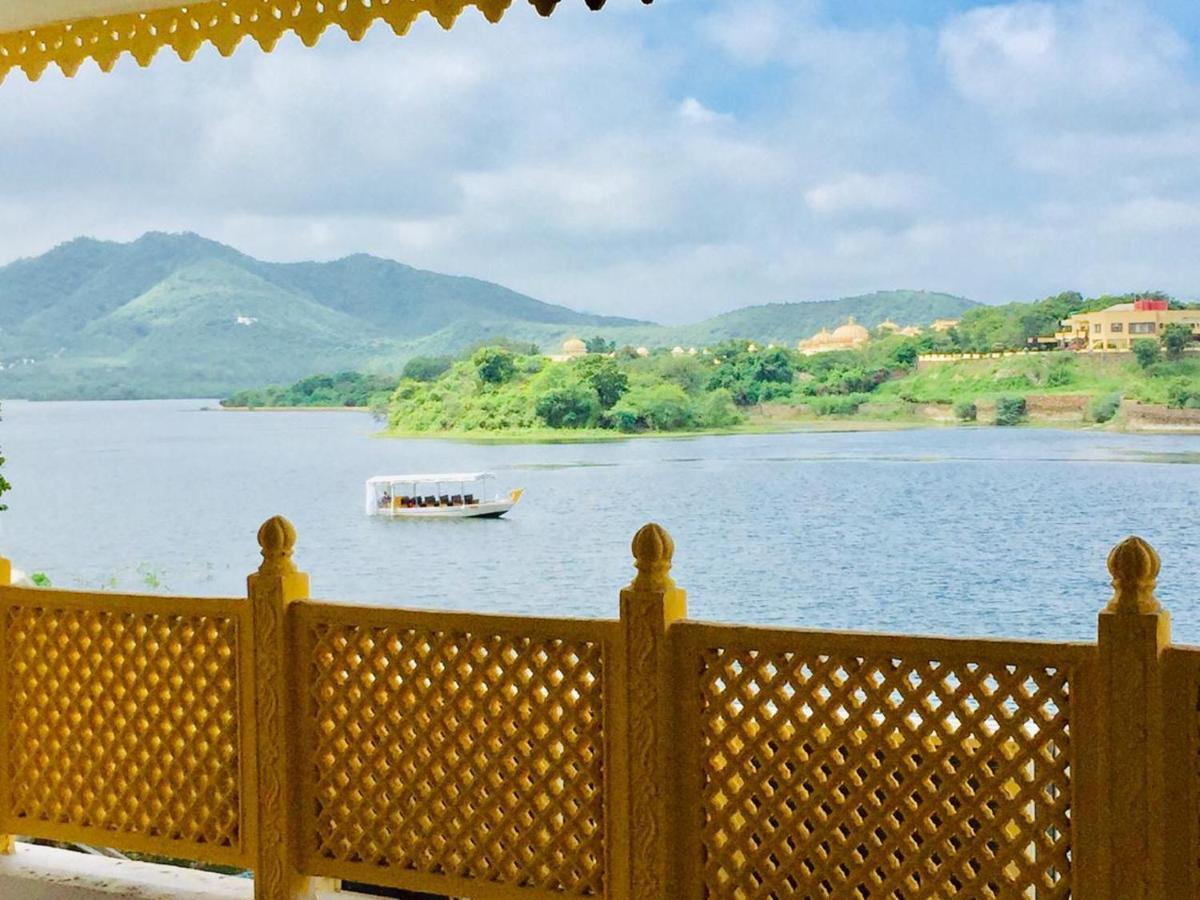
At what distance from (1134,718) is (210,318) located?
50.3 feet

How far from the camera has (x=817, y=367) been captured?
1427 centimetres

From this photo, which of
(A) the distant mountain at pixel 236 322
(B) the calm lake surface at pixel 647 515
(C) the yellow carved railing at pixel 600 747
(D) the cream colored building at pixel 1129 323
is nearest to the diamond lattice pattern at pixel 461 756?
(C) the yellow carved railing at pixel 600 747

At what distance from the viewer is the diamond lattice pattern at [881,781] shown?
2.23 meters

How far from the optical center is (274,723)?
284 centimetres

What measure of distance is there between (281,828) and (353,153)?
1705 centimetres

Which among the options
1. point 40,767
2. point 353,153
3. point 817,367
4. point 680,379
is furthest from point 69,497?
point 40,767

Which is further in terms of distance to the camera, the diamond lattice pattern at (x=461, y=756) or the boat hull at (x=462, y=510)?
the boat hull at (x=462, y=510)

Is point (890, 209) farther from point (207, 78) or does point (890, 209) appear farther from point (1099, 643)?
point (1099, 643)

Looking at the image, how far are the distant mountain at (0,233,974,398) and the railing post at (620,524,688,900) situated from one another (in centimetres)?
1283

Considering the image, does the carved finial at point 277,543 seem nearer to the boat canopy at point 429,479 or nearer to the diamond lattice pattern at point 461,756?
the diamond lattice pattern at point 461,756

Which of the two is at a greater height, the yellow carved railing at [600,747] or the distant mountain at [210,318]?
the distant mountain at [210,318]

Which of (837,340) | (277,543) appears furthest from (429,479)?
(277,543)

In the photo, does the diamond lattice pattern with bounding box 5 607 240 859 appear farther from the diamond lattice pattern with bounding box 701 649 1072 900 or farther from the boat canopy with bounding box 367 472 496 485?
the boat canopy with bounding box 367 472 496 485

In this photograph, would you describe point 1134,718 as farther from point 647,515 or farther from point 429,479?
point 647,515
